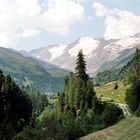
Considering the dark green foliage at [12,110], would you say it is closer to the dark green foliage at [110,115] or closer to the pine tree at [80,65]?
the pine tree at [80,65]

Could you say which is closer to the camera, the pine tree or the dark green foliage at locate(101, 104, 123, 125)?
the dark green foliage at locate(101, 104, 123, 125)

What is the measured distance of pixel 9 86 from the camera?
443 ft

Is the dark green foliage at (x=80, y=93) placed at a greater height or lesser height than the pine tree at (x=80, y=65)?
lesser

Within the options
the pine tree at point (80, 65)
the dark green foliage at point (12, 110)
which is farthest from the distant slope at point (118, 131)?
the pine tree at point (80, 65)

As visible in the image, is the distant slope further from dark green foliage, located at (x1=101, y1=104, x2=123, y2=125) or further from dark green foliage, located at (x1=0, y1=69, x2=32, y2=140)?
dark green foliage, located at (x1=0, y1=69, x2=32, y2=140)

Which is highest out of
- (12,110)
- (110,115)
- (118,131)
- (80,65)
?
(80,65)

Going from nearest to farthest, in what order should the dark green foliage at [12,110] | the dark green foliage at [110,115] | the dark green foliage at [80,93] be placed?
the dark green foliage at [110,115]
the dark green foliage at [12,110]
the dark green foliage at [80,93]

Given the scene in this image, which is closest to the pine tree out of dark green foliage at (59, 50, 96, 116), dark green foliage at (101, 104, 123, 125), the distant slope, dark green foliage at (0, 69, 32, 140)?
dark green foliage at (59, 50, 96, 116)

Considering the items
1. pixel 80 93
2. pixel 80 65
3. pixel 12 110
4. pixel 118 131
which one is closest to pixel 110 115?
pixel 118 131

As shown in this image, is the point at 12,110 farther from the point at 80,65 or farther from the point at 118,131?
the point at 118,131

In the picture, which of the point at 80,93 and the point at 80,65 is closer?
the point at 80,65

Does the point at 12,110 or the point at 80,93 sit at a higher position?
the point at 80,93

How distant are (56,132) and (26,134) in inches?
275

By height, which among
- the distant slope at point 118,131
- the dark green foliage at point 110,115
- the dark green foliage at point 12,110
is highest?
the dark green foliage at point 12,110
